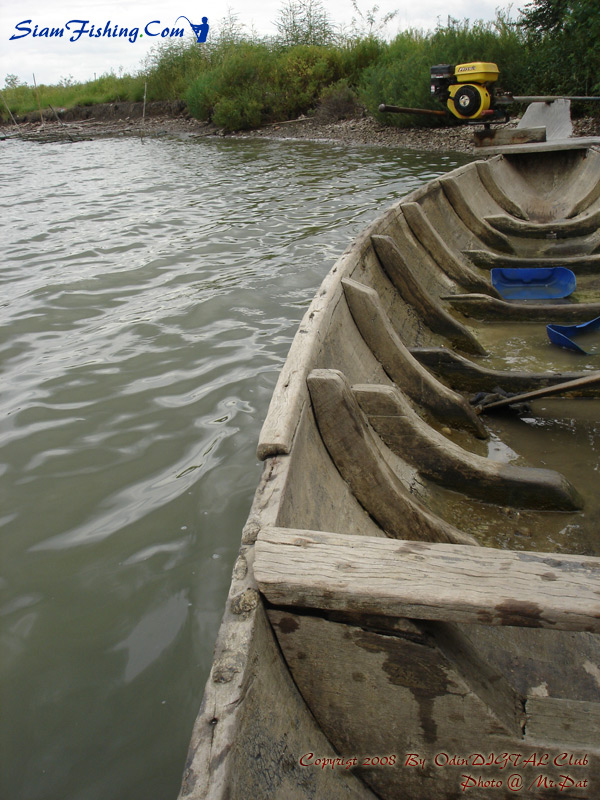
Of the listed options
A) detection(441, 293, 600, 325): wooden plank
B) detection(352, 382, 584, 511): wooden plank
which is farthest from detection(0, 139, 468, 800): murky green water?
detection(441, 293, 600, 325): wooden plank

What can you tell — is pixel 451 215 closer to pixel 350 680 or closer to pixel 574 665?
pixel 574 665

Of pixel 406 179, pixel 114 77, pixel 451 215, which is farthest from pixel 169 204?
pixel 114 77

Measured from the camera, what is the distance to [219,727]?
3.21 ft

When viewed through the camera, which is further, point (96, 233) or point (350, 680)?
point (96, 233)

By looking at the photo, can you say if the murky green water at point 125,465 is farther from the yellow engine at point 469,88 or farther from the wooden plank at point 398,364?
the yellow engine at point 469,88

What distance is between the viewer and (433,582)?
3.76 ft

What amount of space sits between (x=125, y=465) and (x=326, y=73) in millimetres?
21219

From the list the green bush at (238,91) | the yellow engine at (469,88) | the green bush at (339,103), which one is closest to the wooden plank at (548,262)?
the yellow engine at (469,88)

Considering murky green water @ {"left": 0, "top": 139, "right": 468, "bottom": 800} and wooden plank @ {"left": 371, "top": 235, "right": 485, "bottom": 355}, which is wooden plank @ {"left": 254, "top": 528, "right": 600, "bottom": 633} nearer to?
murky green water @ {"left": 0, "top": 139, "right": 468, "bottom": 800}

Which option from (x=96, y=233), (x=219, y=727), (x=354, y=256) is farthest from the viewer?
(x=96, y=233)

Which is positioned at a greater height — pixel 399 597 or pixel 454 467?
pixel 399 597

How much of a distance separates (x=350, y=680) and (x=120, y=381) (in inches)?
116

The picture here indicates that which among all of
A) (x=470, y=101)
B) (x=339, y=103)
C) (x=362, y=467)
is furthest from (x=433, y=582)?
(x=339, y=103)

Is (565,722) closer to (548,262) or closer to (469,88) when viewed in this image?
(548,262)
